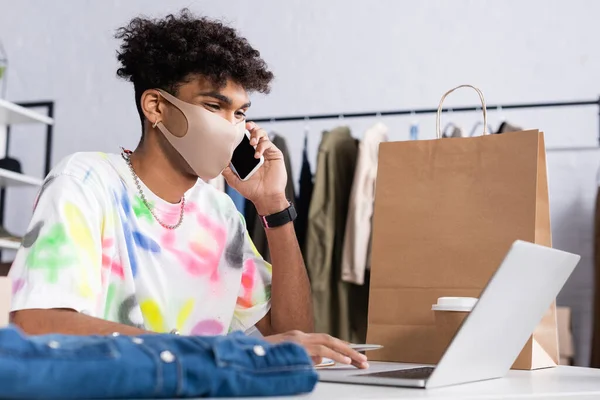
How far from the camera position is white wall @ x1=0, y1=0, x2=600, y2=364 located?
128 inches

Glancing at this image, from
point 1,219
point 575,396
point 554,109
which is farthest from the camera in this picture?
point 1,219

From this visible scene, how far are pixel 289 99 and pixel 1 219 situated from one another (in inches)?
63.2

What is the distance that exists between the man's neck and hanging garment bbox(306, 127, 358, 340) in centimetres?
144

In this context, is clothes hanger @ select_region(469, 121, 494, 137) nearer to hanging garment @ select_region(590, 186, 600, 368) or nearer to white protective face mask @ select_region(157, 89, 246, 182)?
hanging garment @ select_region(590, 186, 600, 368)

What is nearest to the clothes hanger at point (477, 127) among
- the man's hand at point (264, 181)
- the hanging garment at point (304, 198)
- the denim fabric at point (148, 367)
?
the hanging garment at point (304, 198)

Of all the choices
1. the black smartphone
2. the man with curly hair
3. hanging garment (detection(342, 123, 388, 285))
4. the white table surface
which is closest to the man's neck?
the man with curly hair

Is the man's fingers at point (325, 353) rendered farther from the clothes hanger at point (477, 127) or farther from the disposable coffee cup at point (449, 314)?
the clothes hanger at point (477, 127)

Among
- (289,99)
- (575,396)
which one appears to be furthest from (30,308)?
(289,99)

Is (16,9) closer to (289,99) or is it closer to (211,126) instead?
(289,99)

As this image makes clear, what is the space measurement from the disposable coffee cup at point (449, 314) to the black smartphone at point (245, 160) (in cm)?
54

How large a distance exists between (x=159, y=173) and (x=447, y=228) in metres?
0.52

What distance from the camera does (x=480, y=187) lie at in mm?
1132

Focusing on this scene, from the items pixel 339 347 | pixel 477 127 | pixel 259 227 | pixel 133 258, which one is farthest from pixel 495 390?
pixel 477 127

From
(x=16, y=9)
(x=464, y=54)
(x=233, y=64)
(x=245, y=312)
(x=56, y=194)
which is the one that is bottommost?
(x=245, y=312)
